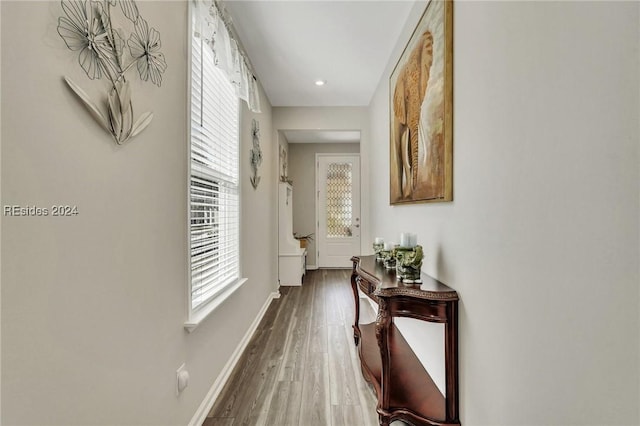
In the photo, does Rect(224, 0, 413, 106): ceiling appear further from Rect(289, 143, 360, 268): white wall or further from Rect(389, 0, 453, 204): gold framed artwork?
Rect(289, 143, 360, 268): white wall

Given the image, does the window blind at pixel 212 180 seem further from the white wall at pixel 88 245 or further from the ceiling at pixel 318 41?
the ceiling at pixel 318 41

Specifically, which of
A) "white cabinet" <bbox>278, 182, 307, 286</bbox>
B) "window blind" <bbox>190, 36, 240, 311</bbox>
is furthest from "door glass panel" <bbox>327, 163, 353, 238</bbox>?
"window blind" <bbox>190, 36, 240, 311</bbox>

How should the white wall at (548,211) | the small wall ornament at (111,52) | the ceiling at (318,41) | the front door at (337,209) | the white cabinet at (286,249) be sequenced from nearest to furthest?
the white wall at (548,211), the small wall ornament at (111,52), the ceiling at (318,41), the white cabinet at (286,249), the front door at (337,209)

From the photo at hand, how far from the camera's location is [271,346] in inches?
99.0

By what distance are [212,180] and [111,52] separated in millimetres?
1060

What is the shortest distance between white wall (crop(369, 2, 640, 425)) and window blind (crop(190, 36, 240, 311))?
1.43 m

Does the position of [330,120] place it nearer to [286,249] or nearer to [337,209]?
[286,249]

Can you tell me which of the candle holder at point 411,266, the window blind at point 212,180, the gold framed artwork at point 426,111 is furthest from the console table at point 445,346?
the window blind at point 212,180

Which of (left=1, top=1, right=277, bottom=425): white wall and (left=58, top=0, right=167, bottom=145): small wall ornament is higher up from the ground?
(left=58, top=0, right=167, bottom=145): small wall ornament

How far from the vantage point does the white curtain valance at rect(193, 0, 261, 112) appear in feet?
5.24

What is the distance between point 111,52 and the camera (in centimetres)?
94

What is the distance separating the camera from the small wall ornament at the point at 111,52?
2.64 ft

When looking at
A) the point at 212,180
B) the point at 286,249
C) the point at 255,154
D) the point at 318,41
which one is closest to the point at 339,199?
the point at 286,249

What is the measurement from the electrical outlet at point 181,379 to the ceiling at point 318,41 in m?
2.35
